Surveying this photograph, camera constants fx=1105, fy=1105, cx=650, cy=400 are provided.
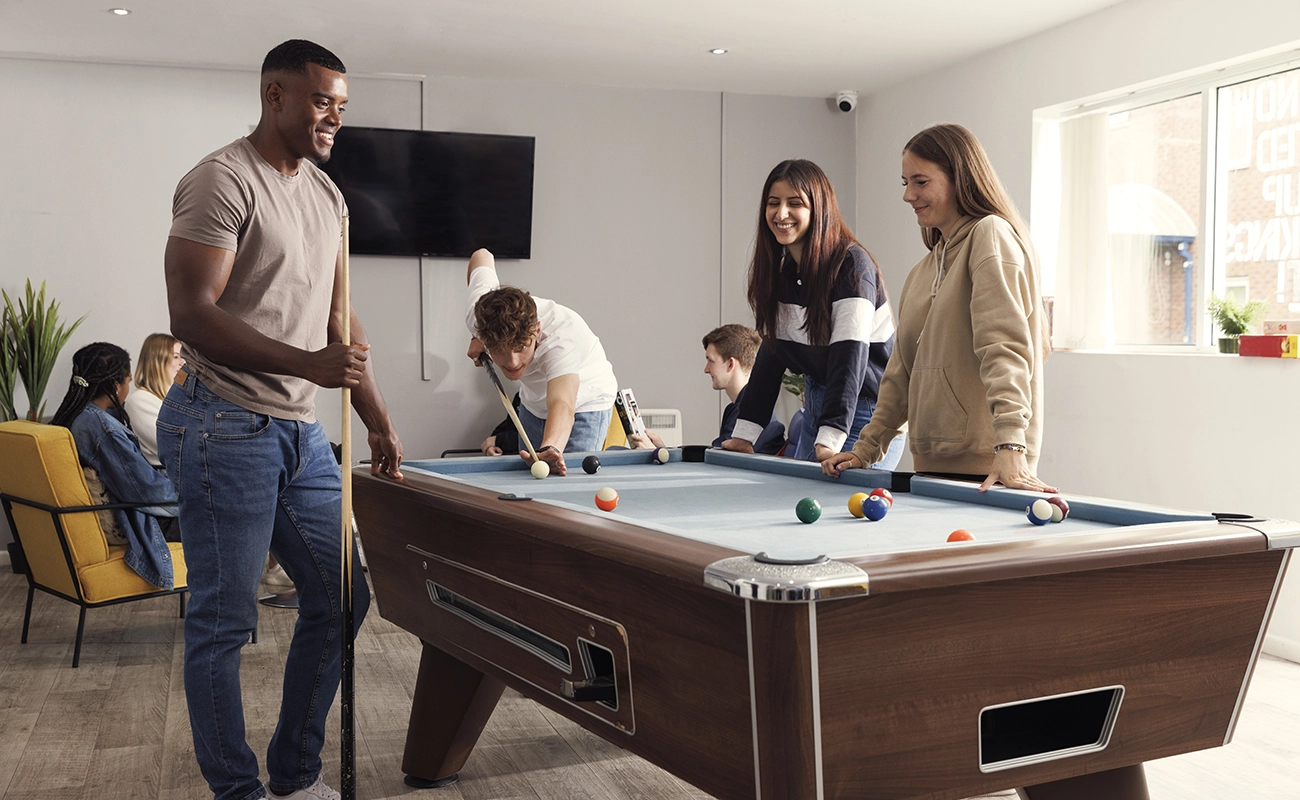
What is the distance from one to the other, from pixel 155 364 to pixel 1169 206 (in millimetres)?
3997

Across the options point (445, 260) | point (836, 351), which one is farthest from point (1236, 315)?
point (445, 260)

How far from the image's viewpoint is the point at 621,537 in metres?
1.46

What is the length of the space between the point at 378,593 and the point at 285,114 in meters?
1.03

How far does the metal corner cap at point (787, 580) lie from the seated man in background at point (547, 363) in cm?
141

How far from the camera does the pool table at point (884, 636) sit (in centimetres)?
125

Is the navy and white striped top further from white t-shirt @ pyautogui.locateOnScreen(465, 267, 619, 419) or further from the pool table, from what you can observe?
the pool table

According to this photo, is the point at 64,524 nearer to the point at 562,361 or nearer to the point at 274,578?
the point at 274,578

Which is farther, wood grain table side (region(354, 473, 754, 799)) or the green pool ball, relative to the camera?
the green pool ball

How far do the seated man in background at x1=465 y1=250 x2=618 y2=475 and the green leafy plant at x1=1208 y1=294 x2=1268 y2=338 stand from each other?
218 cm

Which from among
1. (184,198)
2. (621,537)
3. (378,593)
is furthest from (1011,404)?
(184,198)

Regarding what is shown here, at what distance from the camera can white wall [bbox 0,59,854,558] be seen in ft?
17.3

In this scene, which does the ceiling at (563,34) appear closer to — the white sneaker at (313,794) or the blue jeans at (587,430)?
the blue jeans at (587,430)

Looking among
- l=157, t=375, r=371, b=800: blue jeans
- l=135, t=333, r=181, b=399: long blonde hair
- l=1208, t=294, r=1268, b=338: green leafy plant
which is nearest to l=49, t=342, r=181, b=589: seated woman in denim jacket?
l=135, t=333, r=181, b=399: long blonde hair

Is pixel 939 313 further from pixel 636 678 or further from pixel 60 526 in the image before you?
pixel 60 526
